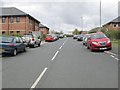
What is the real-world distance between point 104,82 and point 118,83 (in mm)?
444

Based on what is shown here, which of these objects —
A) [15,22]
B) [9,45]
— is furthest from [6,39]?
[15,22]

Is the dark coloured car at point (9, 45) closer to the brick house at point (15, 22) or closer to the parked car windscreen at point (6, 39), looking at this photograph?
the parked car windscreen at point (6, 39)

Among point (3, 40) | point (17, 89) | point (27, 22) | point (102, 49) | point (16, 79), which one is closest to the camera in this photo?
point (17, 89)

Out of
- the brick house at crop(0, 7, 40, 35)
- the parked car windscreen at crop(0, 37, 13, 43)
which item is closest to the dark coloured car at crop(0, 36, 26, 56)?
the parked car windscreen at crop(0, 37, 13, 43)

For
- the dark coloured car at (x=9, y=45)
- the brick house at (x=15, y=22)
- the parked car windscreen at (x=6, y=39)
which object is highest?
the brick house at (x=15, y=22)

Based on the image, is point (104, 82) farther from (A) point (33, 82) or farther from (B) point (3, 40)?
(B) point (3, 40)

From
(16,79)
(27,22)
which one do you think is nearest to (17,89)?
(16,79)

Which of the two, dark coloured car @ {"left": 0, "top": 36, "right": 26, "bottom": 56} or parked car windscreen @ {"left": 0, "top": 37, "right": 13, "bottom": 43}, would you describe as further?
parked car windscreen @ {"left": 0, "top": 37, "right": 13, "bottom": 43}

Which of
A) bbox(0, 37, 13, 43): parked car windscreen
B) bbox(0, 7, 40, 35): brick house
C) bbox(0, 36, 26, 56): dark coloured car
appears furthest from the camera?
bbox(0, 7, 40, 35): brick house

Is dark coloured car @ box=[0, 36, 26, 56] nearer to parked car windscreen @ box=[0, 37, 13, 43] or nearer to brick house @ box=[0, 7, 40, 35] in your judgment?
parked car windscreen @ box=[0, 37, 13, 43]

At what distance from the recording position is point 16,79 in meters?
8.58

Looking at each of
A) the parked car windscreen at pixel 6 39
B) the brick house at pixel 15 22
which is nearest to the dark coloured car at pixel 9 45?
the parked car windscreen at pixel 6 39

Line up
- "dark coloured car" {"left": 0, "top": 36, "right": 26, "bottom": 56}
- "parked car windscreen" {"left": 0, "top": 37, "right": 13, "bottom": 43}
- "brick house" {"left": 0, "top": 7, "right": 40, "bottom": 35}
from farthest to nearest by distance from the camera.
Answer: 1. "brick house" {"left": 0, "top": 7, "right": 40, "bottom": 35}
2. "parked car windscreen" {"left": 0, "top": 37, "right": 13, "bottom": 43}
3. "dark coloured car" {"left": 0, "top": 36, "right": 26, "bottom": 56}

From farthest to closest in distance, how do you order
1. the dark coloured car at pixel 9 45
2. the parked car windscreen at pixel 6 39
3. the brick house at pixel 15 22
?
the brick house at pixel 15 22 → the parked car windscreen at pixel 6 39 → the dark coloured car at pixel 9 45
